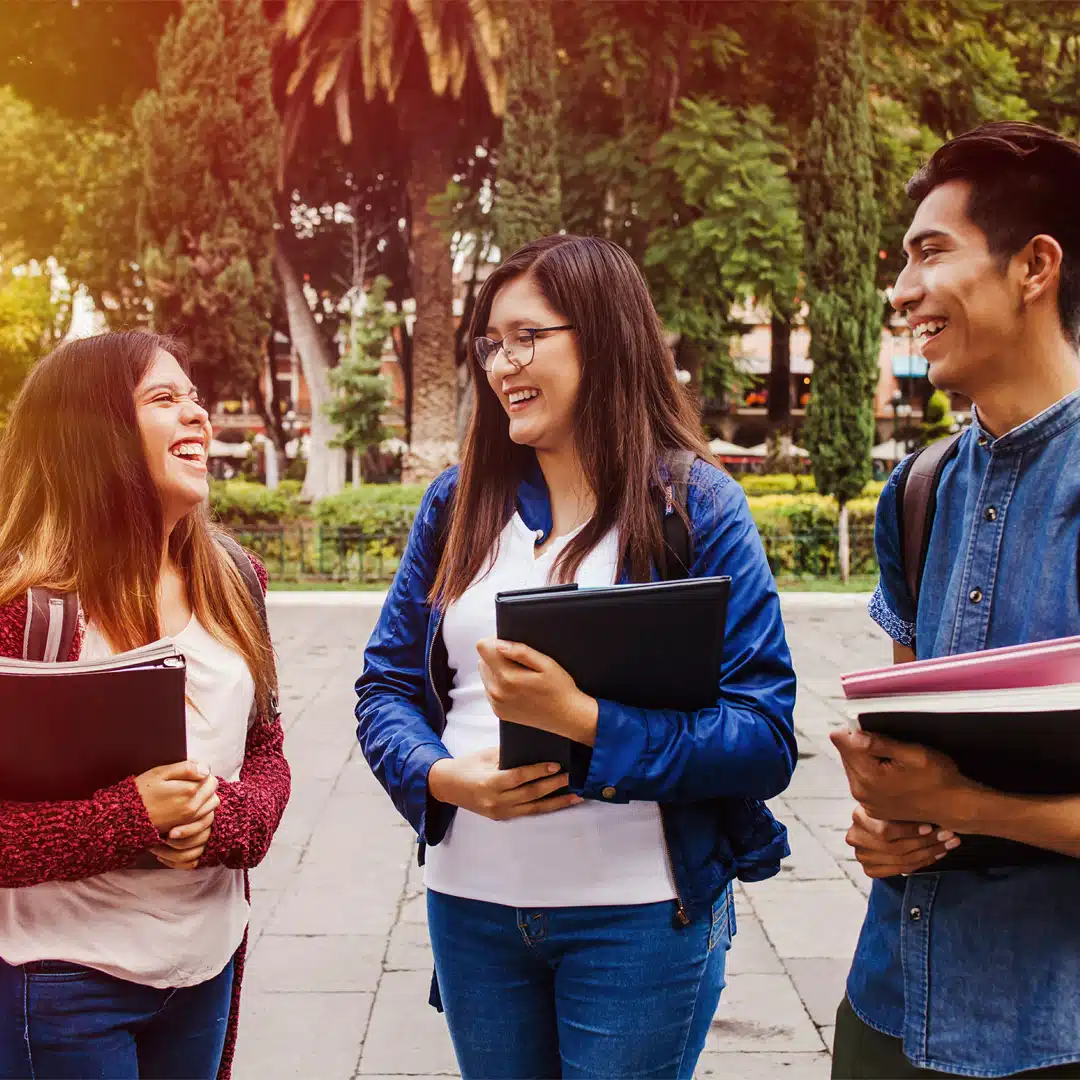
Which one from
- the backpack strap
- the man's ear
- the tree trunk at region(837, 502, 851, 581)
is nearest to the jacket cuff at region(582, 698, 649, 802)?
the backpack strap

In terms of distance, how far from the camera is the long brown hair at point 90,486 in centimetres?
179

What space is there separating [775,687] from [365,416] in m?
16.4

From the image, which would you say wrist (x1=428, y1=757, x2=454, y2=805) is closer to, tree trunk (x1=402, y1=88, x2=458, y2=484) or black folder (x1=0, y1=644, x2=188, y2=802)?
black folder (x1=0, y1=644, x2=188, y2=802)

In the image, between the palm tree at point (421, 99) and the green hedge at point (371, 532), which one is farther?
the palm tree at point (421, 99)

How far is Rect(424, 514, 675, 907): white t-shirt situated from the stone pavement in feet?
5.80

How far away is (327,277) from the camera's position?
23719 mm

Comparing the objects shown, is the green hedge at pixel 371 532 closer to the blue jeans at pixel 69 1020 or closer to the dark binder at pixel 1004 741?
the blue jeans at pixel 69 1020

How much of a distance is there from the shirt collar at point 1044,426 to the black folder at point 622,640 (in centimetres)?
45

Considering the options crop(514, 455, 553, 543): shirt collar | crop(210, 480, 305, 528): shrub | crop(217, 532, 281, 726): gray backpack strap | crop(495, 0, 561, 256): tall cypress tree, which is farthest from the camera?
crop(210, 480, 305, 528): shrub

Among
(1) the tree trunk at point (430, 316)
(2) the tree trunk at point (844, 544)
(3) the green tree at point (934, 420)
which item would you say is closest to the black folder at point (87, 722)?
(2) the tree trunk at point (844, 544)

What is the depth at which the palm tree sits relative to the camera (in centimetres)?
1678

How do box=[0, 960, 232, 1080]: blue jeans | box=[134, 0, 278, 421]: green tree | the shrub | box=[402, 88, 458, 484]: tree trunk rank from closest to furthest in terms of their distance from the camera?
box=[0, 960, 232, 1080]: blue jeans → box=[134, 0, 278, 421]: green tree → the shrub → box=[402, 88, 458, 484]: tree trunk

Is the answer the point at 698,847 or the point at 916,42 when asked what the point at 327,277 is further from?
the point at 698,847

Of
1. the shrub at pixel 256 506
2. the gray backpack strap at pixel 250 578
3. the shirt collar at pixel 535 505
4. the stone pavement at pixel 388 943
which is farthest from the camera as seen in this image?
the shrub at pixel 256 506
